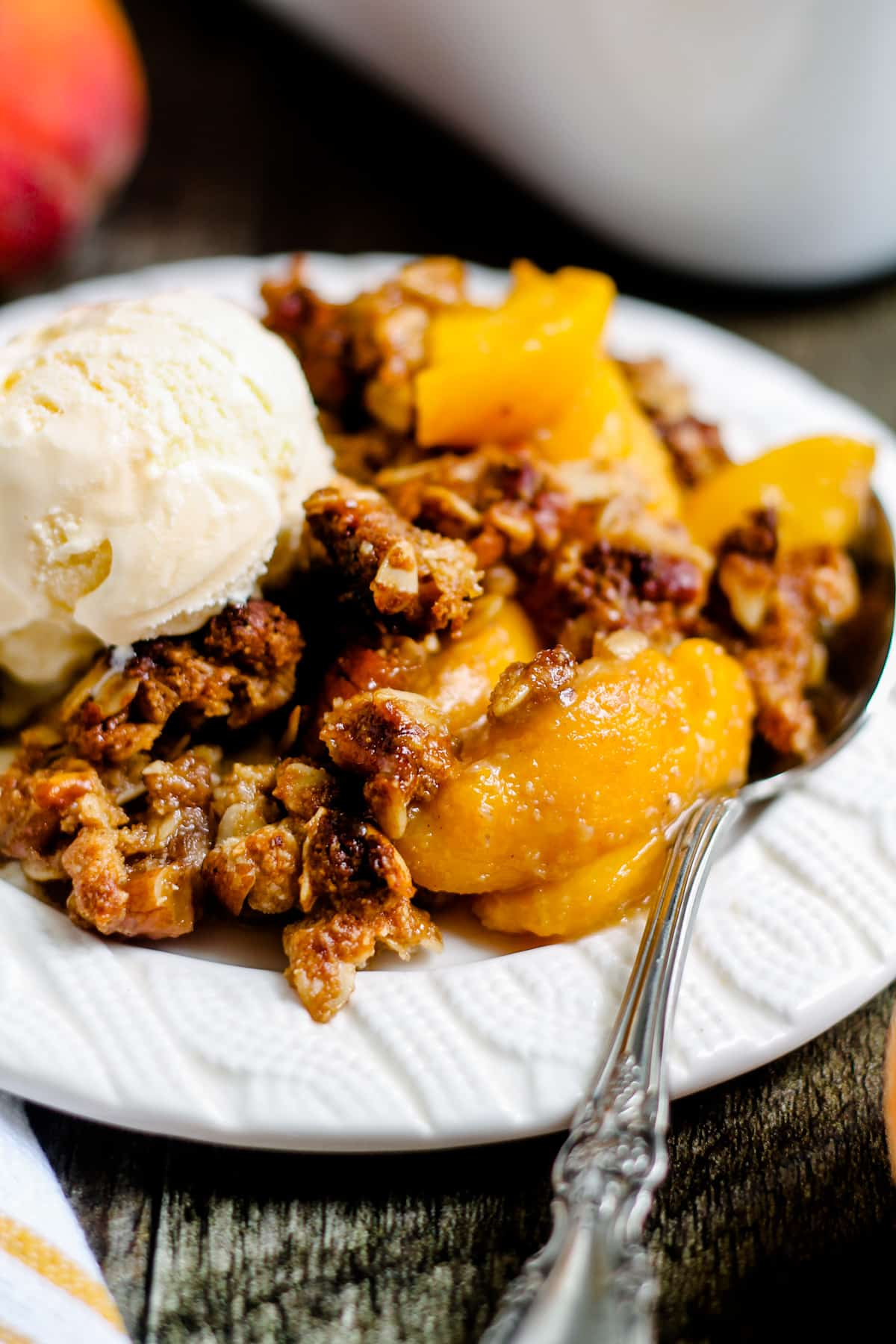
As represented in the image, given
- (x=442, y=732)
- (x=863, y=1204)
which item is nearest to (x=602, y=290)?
(x=442, y=732)

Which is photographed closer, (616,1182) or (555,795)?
(616,1182)

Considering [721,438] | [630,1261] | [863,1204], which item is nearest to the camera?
[630,1261]

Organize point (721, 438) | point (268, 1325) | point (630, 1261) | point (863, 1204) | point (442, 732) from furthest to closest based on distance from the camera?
point (721, 438) < point (442, 732) < point (863, 1204) < point (268, 1325) < point (630, 1261)

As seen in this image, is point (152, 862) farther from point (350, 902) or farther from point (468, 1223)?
point (468, 1223)

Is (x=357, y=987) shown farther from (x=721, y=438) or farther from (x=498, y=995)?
(x=721, y=438)

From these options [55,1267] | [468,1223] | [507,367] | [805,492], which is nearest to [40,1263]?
[55,1267]

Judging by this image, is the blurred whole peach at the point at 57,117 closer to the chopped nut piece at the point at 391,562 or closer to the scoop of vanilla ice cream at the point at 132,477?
the scoop of vanilla ice cream at the point at 132,477

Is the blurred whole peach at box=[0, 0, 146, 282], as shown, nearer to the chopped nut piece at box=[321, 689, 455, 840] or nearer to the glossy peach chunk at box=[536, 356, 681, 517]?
the glossy peach chunk at box=[536, 356, 681, 517]

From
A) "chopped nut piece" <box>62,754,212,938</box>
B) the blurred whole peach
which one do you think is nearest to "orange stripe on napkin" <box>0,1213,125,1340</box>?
"chopped nut piece" <box>62,754,212,938</box>
